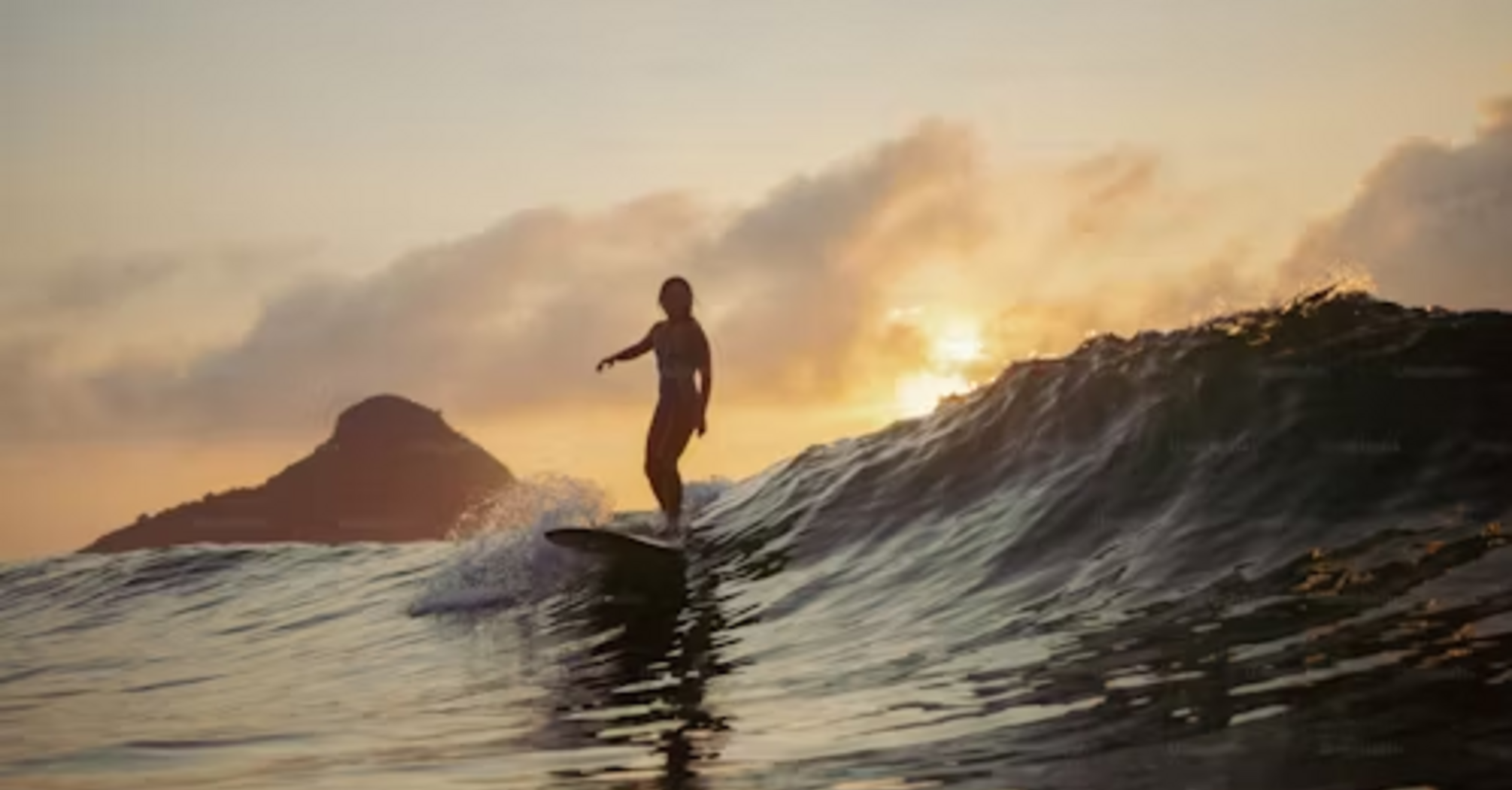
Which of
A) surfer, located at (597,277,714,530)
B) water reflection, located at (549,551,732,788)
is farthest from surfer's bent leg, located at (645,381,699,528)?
water reflection, located at (549,551,732,788)

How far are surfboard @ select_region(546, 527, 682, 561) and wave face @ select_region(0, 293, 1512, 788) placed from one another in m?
0.26

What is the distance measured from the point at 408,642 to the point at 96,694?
9.94ft

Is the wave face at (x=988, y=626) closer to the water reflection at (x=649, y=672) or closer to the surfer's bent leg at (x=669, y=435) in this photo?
the water reflection at (x=649, y=672)

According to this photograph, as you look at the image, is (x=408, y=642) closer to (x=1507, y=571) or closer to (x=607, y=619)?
(x=607, y=619)

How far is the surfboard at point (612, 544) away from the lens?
15.7 m

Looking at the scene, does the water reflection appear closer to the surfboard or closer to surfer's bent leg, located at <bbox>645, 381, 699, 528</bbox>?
the surfboard

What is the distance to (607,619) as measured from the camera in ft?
44.6

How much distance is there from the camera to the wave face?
6324 millimetres

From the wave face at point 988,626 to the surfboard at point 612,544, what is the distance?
258 millimetres

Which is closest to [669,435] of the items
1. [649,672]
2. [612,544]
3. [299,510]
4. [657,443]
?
[657,443]

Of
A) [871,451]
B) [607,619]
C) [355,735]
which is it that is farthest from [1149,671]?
[871,451]

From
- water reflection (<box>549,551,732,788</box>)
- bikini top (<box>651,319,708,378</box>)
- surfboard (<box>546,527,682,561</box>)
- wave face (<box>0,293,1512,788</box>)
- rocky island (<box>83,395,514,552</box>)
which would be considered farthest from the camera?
rocky island (<box>83,395,514,552</box>)

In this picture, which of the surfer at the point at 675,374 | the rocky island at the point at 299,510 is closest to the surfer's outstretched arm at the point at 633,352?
the surfer at the point at 675,374

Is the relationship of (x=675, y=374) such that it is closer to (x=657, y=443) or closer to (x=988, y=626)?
(x=657, y=443)
